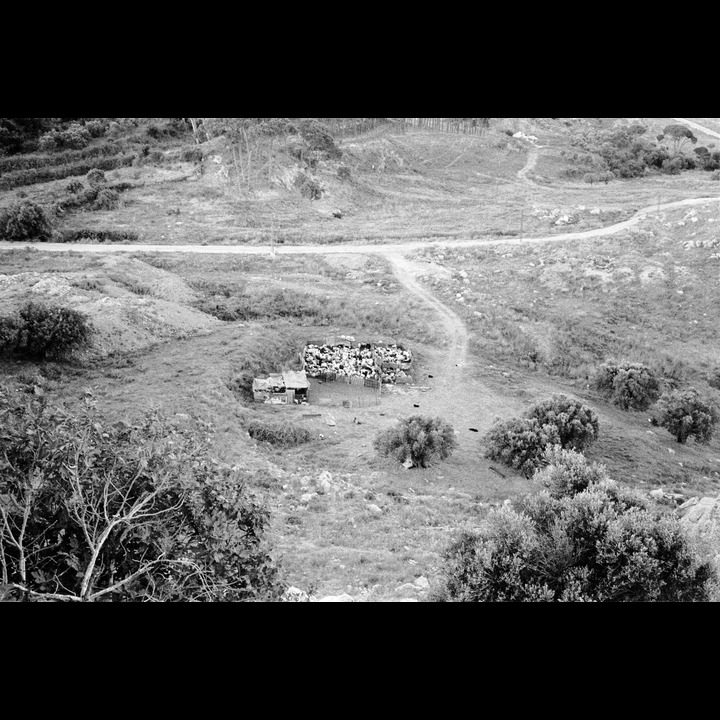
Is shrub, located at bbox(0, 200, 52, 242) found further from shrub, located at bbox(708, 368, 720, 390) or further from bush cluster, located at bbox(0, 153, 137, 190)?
shrub, located at bbox(708, 368, 720, 390)

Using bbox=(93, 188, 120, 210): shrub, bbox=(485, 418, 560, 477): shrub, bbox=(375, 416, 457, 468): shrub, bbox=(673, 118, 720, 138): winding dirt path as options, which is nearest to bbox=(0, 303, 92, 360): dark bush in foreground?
bbox=(93, 188, 120, 210): shrub

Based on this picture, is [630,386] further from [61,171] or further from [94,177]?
[61,171]

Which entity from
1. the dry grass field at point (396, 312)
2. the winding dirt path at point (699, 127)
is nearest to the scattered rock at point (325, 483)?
the dry grass field at point (396, 312)

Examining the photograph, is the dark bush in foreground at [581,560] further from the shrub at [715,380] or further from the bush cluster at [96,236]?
the bush cluster at [96,236]

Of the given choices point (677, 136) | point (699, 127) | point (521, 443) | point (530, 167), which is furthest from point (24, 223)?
point (699, 127)
